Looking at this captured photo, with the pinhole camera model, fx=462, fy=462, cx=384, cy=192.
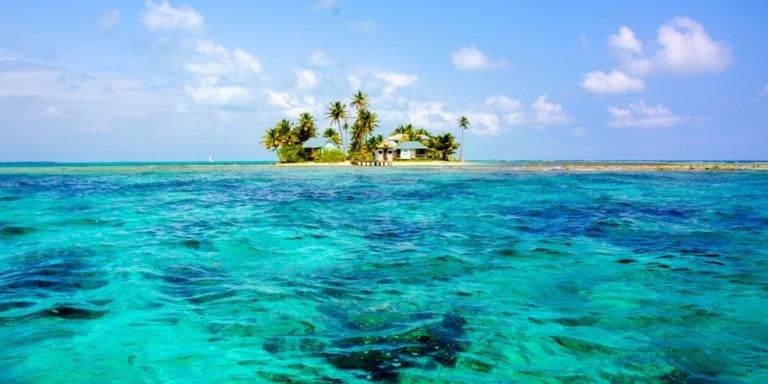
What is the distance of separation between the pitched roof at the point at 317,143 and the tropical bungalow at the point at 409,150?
12998 millimetres

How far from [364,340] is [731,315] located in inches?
177

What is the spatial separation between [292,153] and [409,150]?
22.6 meters

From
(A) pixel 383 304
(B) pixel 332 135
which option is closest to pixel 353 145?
(B) pixel 332 135

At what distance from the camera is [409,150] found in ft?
293

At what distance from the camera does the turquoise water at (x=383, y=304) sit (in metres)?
4.13

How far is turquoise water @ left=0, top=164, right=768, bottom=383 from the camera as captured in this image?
163 inches

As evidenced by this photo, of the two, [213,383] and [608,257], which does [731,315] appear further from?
[213,383]

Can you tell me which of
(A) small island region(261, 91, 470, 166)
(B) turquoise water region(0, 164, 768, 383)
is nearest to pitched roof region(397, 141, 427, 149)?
(A) small island region(261, 91, 470, 166)

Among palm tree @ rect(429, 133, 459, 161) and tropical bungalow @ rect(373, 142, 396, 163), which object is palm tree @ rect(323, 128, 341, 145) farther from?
palm tree @ rect(429, 133, 459, 161)

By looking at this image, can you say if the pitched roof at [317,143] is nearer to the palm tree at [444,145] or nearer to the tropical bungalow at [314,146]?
the tropical bungalow at [314,146]

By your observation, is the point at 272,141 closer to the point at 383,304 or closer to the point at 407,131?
the point at 407,131

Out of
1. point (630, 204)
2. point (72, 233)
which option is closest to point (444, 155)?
point (630, 204)

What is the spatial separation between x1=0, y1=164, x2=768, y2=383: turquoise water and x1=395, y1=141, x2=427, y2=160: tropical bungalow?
252 feet

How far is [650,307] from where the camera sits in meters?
5.84
